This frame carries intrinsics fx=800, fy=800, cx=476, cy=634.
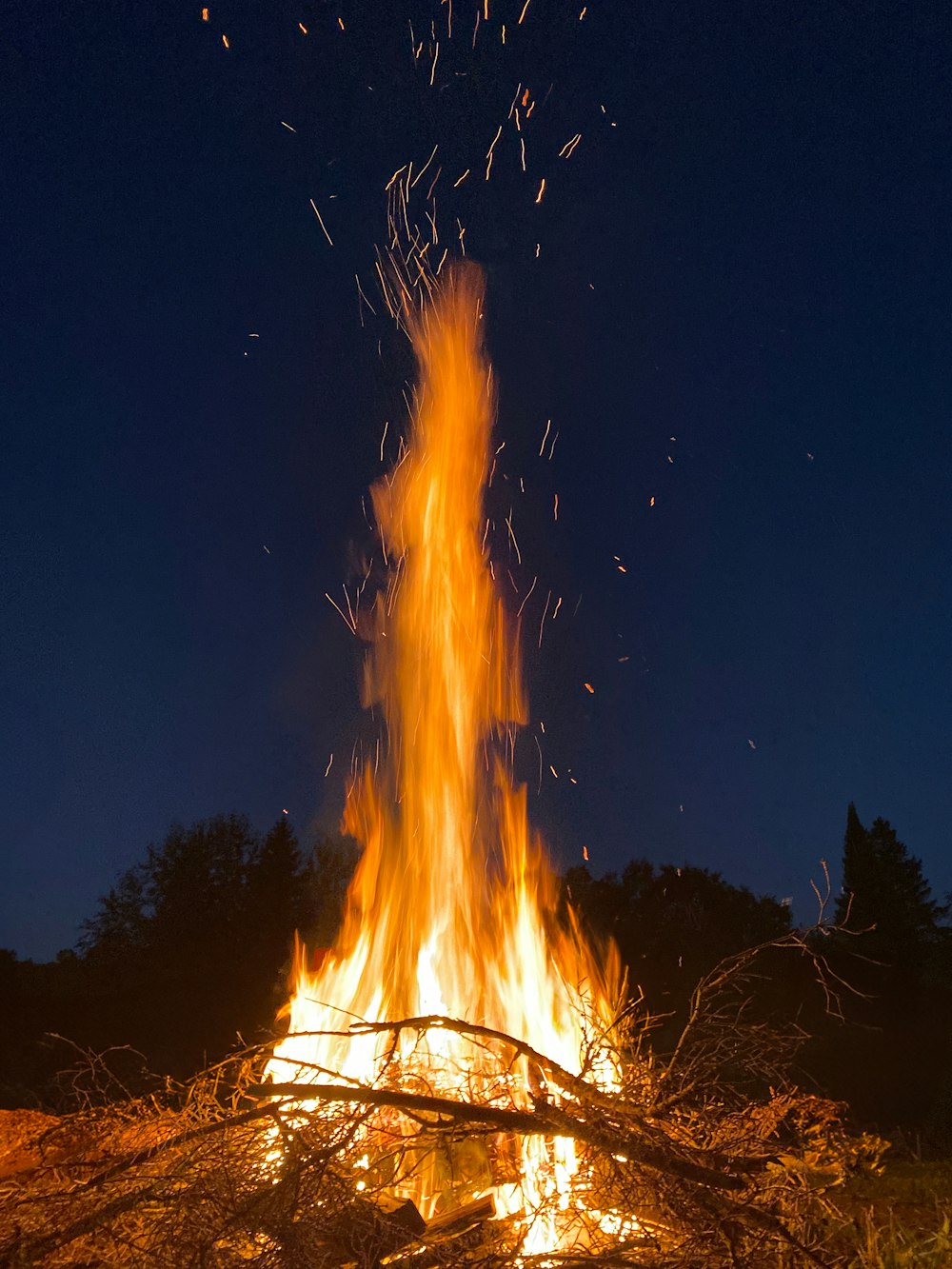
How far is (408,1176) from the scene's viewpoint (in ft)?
10.3

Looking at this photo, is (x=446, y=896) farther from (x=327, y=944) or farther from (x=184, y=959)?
(x=184, y=959)

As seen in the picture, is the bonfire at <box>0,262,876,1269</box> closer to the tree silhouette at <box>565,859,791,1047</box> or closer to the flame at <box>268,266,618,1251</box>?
the flame at <box>268,266,618,1251</box>

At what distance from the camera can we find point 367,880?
20.7ft

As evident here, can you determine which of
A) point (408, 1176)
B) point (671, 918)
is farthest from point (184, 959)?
point (408, 1176)

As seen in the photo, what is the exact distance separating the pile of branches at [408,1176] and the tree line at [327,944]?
13.7m

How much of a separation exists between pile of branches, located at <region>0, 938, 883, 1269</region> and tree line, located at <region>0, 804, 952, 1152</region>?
13708 mm

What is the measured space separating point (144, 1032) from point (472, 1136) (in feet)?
63.5

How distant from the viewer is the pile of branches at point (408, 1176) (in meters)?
2.82

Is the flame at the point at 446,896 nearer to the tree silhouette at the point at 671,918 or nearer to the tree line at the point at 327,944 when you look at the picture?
the tree line at the point at 327,944

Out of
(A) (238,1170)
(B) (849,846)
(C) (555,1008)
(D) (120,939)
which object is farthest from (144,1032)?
(B) (849,846)

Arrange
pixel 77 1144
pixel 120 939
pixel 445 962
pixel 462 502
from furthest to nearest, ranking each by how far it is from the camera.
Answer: pixel 120 939, pixel 462 502, pixel 445 962, pixel 77 1144

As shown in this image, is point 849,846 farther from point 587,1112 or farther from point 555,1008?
point 587,1112

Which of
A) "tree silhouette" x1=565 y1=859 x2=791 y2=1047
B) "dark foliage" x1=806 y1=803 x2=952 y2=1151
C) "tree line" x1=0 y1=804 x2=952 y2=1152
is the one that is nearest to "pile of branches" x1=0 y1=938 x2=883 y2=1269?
"dark foliage" x1=806 y1=803 x2=952 y2=1151

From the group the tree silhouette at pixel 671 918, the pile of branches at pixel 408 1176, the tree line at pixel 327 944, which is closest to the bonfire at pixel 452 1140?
the pile of branches at pixel 408 1176
